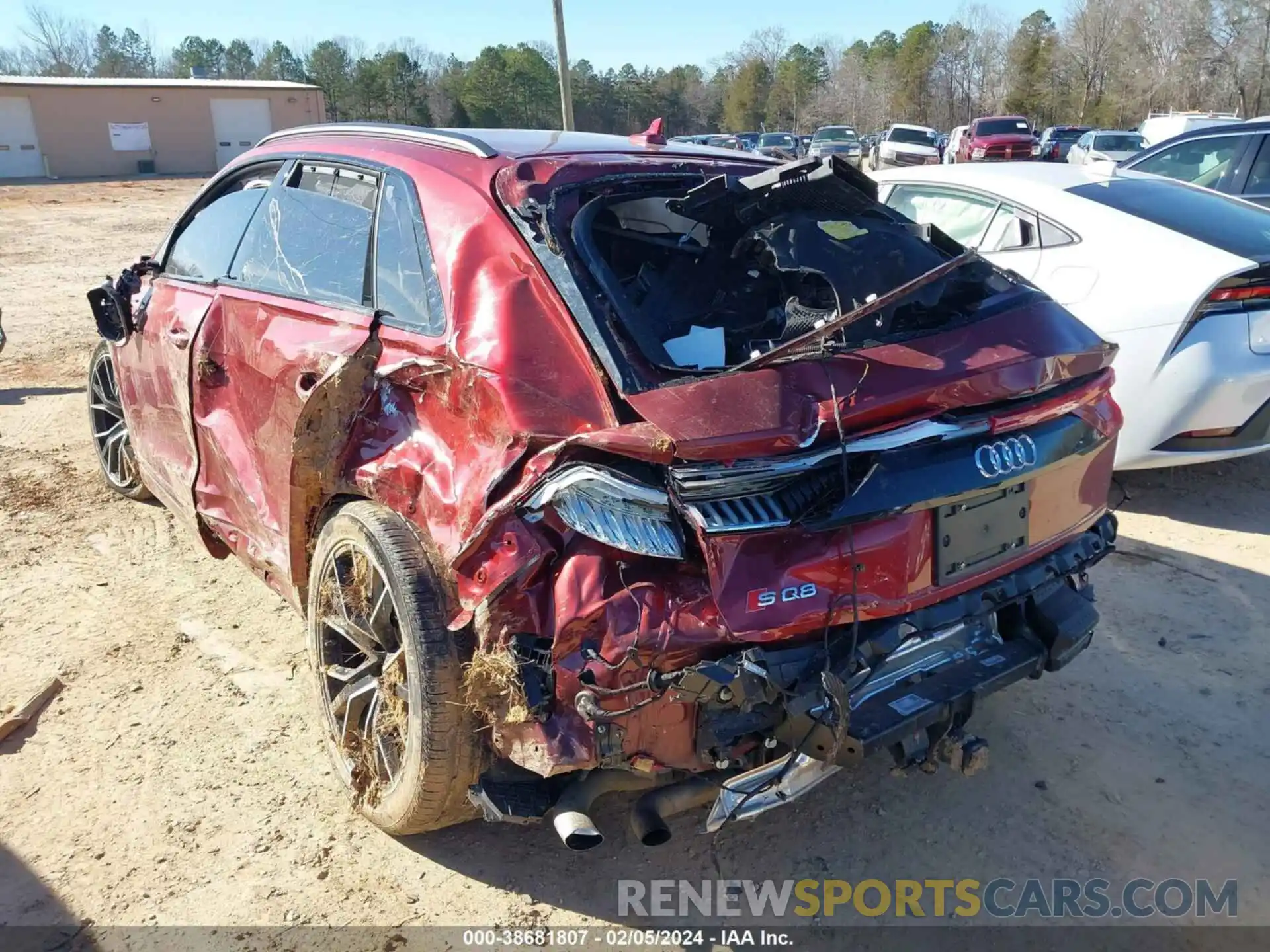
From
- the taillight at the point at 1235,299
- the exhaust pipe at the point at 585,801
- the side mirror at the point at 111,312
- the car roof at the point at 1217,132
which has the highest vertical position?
the car roof at the point at 1217,132

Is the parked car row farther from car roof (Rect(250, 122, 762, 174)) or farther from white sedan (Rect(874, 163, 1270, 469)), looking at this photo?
white sedan (Rect(874, 163, 1270, 469))

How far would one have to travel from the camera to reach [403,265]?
275 centimetres

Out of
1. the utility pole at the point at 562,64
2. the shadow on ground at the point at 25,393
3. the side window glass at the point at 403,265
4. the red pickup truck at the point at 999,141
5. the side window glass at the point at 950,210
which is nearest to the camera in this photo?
the side window glass at the point at 403,265

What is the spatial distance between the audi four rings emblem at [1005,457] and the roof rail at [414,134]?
5.37ft

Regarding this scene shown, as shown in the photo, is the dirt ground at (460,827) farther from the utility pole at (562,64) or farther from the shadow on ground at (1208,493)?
the utility pole at (562,64)

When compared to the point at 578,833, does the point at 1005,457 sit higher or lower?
higher

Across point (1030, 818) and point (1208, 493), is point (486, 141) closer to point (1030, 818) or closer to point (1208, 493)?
point (1030, 818)

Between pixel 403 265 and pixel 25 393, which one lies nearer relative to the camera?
pixel 403 265

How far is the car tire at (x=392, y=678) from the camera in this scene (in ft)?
7.66

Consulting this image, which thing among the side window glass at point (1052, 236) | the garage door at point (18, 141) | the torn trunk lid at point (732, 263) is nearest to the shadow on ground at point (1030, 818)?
the torn trunk lid at point (732, 263)

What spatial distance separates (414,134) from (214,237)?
1.22m

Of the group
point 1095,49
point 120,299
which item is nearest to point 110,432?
point 120,299

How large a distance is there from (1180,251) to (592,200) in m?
3.32

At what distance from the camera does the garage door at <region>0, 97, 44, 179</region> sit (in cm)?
4028
